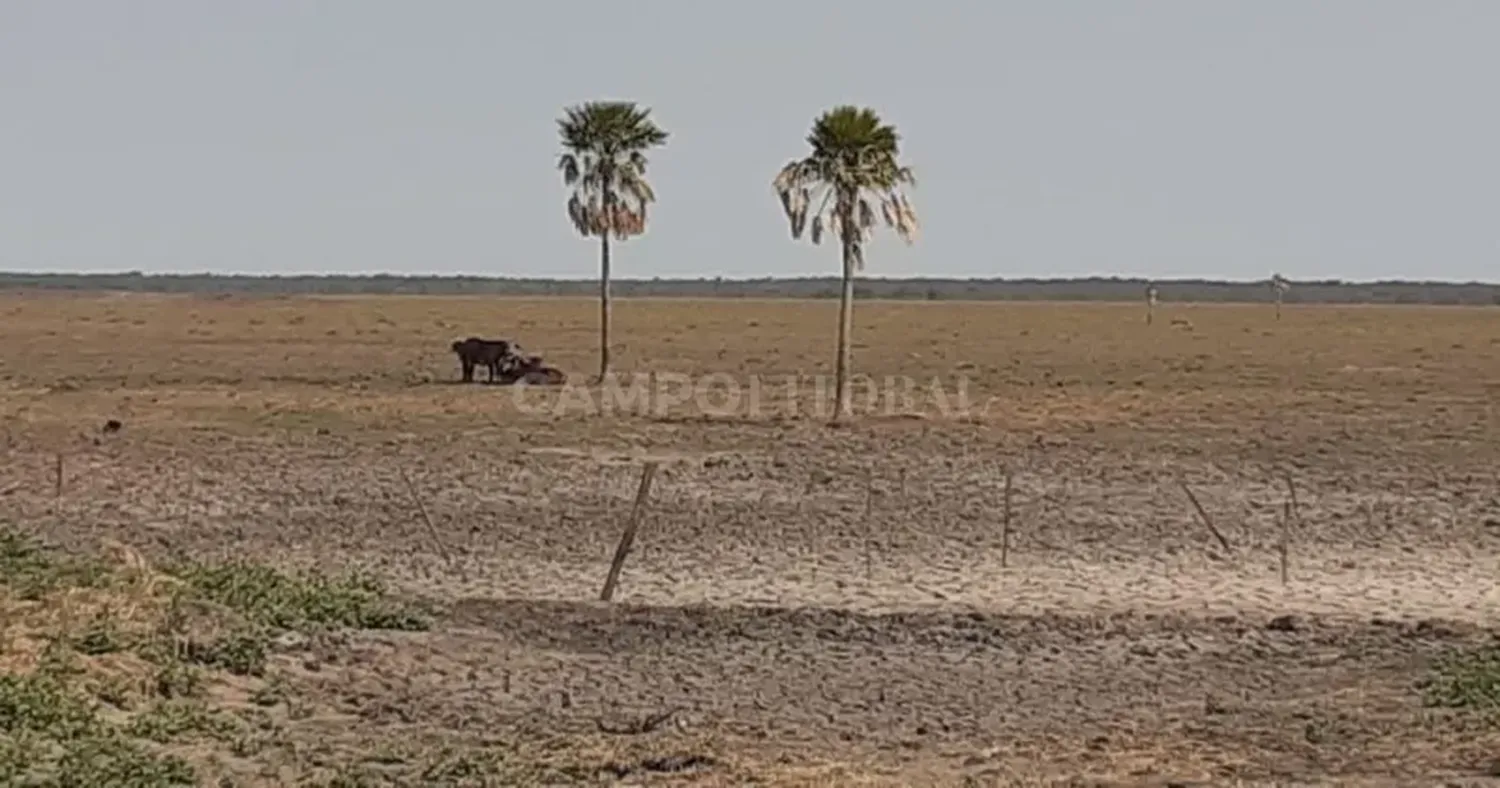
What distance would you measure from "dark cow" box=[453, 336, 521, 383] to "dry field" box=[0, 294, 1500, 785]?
772 millimetres

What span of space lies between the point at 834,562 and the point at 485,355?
2143 centimetres

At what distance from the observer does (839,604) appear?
15.7m

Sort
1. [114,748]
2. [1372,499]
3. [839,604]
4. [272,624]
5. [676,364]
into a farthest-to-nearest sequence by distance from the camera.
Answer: [676,364]
[1372,499]
[839,604]
[272,624]
[114,748]

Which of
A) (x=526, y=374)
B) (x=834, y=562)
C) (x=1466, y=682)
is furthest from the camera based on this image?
(x=526, y=374)

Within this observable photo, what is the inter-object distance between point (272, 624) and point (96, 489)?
952cm

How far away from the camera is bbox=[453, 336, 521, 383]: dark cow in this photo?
3856 cm

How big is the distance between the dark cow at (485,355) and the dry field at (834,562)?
2.53ft

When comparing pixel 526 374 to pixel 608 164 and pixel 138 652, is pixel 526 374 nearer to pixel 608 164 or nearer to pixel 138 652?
pixel 608 164

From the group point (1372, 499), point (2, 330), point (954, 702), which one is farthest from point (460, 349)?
point (2, 330)

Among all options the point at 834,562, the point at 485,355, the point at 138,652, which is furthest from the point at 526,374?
the point at 138,652

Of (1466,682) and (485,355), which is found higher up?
(485,355)

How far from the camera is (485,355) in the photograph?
127ft

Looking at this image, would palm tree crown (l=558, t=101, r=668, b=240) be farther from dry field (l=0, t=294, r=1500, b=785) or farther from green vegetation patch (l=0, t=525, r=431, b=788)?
green vegetation patch (l=0, t=525, r=431, b=788)

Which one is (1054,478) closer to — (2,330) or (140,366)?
(140,366)
